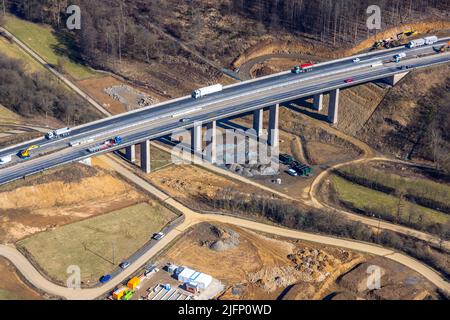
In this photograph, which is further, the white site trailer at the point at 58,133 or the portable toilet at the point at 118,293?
the white site trailer at the point at 58,133

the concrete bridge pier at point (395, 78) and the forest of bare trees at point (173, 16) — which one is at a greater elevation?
the forest of bare trees at point (173, 16)

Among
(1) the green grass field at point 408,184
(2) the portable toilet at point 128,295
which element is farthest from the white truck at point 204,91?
(2) the portable toilet at point 128,295

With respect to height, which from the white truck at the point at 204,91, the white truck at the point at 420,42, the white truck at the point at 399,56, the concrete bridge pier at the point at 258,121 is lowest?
the concrete bridge pier at the point at 258,121

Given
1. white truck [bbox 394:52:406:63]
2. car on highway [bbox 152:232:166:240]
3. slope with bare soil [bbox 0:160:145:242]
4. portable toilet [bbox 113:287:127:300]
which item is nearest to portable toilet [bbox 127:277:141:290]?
portable toilet [bbox 113:287:127:300]

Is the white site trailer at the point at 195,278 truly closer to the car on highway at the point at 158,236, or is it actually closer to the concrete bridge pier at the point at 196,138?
the car on highway at the point at 158,236

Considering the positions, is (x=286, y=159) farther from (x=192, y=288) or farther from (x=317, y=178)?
(x=192, y=288)

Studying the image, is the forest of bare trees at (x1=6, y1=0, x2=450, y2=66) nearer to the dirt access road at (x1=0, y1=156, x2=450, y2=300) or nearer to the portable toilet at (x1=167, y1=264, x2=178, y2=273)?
the dirt access road at (x1=0, y1=156, x2=450, y2=300)

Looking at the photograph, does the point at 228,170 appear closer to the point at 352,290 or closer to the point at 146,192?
the point at 146,192
